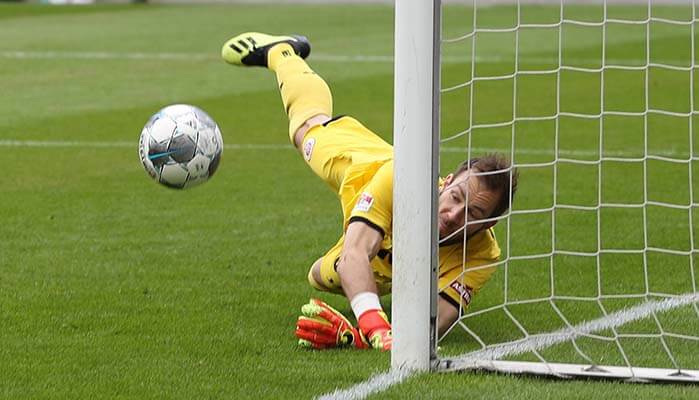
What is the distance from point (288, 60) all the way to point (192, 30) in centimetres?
1738

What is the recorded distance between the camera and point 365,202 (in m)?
6.00

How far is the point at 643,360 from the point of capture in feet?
18.1

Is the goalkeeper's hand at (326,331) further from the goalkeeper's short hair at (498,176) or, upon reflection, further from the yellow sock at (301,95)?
the yellow sock at (301,95)

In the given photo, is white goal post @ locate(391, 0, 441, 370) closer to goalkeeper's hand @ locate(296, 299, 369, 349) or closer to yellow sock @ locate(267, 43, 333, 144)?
goalkeeper's hand @ locate(296, 299, 369, 349)

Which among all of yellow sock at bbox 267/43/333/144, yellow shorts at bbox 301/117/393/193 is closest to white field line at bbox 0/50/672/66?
yellow sock at bbox 267/43/333/144

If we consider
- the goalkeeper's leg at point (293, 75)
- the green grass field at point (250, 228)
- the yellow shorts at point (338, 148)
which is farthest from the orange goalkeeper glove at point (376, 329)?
the goalkeeper's leg at point (293, 75)

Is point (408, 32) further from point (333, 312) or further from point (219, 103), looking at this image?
point (219, 103)

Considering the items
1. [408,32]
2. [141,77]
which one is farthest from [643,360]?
[141,77]

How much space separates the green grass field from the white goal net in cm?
3

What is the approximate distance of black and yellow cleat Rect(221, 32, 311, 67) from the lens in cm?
775

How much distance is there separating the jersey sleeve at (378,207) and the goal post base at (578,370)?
33.3 inches

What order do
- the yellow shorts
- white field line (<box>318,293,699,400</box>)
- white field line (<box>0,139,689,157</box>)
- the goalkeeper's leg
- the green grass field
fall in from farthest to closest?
white field line (<box>0,139,689,157</box>), the goalkeeper's leg, the yellow shorts, the green grass field, white field line (<box>318,293,699,400</box>)

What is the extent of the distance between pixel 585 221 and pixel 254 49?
2.41 meters

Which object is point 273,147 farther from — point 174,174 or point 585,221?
point 174,174
